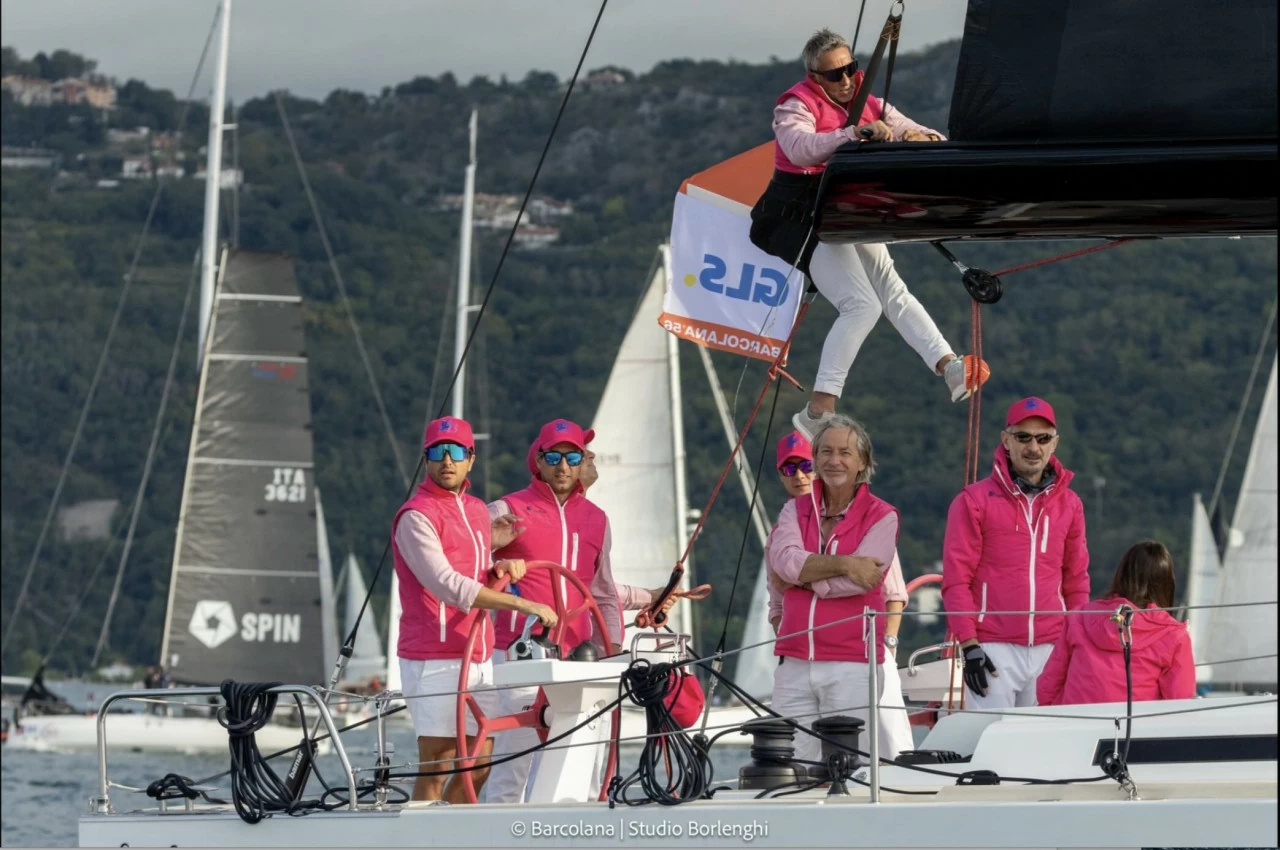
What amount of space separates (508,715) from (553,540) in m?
0.76

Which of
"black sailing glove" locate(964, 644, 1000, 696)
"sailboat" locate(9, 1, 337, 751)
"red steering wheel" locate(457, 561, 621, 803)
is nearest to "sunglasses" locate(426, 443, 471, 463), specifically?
"red steering wheel" locate(457, 561, 621, 803)

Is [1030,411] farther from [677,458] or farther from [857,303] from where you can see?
[677,458]

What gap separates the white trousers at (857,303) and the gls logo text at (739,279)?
382cm

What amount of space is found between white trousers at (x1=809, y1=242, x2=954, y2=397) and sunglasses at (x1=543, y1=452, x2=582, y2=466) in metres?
0.86

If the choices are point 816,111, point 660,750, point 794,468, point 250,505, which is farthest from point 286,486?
point 660,750

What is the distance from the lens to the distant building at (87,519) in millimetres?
80875

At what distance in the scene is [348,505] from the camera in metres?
72.2

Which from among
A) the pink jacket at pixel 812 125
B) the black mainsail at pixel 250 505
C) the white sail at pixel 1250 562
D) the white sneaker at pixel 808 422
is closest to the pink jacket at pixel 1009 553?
the white sneaker at pixel 808 422

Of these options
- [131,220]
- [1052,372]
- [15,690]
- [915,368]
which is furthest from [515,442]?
[131,220]

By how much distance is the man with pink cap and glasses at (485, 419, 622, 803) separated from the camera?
23.9 feet

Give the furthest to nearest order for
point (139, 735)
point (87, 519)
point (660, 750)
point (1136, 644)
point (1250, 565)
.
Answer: point (87, 519) < point (139, 735) < point (1250, 565) < point (1136, 644) < point (660, 750)

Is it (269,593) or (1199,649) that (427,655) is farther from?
(1199,649)

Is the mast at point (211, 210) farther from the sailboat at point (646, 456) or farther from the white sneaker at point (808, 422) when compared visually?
the white sneaker at point (808, 422)

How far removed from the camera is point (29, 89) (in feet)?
408
